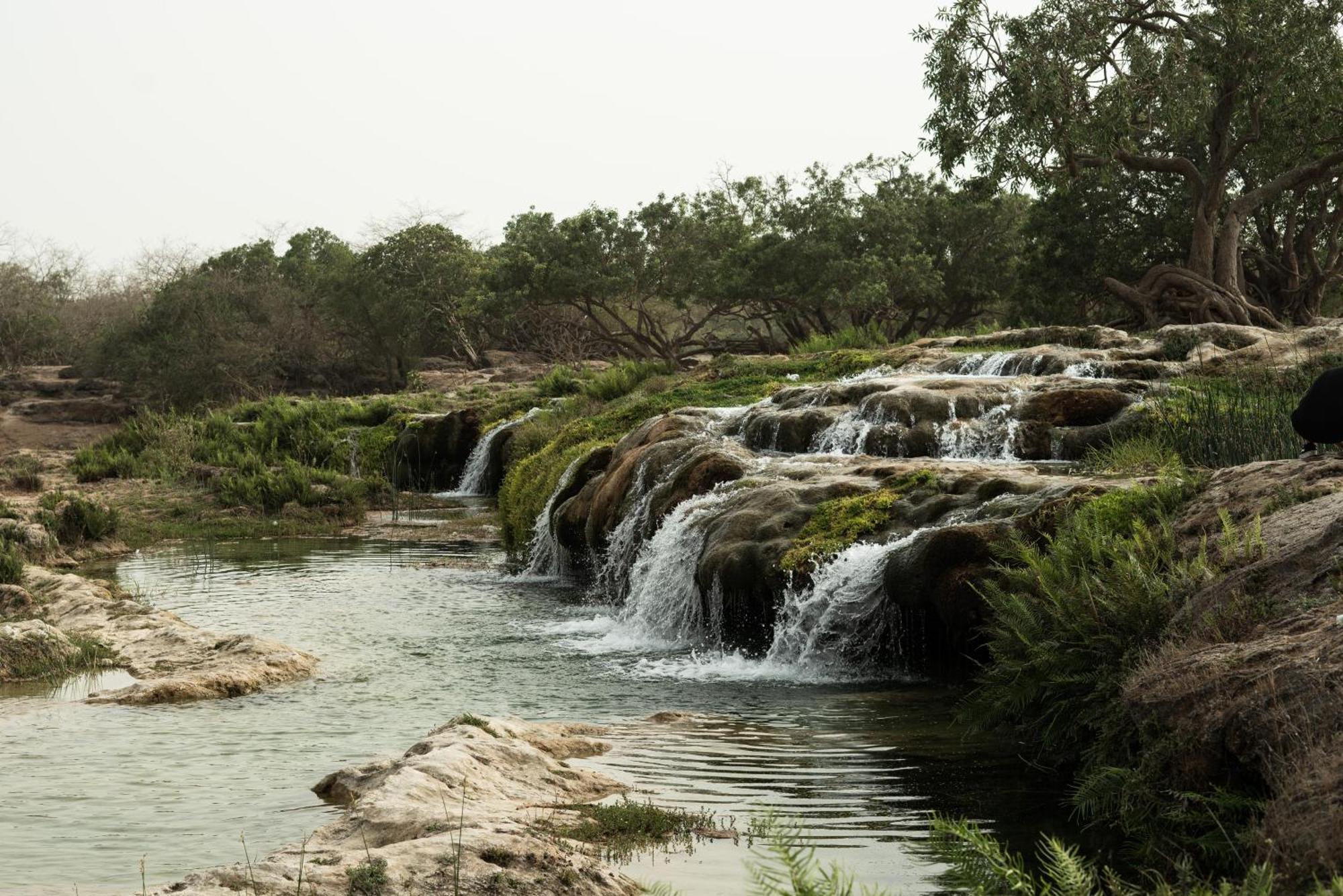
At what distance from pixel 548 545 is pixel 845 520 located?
6.43 meters

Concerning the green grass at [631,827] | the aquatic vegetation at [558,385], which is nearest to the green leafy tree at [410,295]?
the aquatic vegetation at [558,385]

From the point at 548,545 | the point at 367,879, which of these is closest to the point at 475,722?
the point at 367,879

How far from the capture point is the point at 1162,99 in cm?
2320

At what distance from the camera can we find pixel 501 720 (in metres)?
6.95

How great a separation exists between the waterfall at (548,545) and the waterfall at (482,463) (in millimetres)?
8603

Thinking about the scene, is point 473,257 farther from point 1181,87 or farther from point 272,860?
point 272,860

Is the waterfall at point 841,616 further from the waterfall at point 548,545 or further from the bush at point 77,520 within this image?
the bush at point 77,520

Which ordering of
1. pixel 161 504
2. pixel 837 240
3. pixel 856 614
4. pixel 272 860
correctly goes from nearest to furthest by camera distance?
1. pixel 272 860
2. pixel 856 614
3. pixel 161 504
4. pixel 837 240

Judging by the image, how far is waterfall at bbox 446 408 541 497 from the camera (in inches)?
1017

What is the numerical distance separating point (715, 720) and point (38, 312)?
50.3 meters

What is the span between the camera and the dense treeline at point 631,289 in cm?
3203

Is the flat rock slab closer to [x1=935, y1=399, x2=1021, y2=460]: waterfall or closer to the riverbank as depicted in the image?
the riverbank

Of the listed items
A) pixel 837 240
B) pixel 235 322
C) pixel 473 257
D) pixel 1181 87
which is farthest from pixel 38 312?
pixel 1181 87

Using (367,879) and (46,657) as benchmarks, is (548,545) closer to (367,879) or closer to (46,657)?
(46,657)
